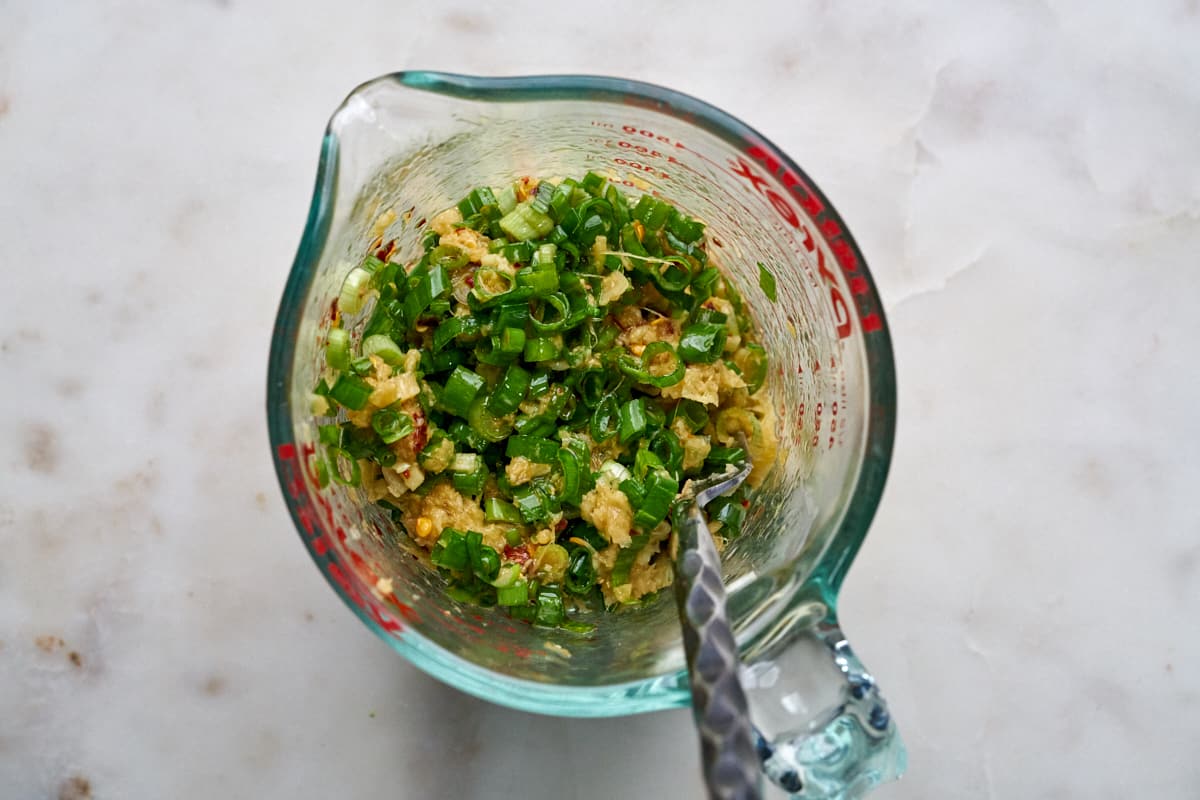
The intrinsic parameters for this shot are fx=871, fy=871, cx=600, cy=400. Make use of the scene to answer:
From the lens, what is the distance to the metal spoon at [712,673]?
3.40ft

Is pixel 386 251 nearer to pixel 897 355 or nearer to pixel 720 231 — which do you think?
pixel 720 231

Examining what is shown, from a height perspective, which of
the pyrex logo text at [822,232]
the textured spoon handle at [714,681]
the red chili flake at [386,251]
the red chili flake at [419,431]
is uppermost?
the pyrex logo text at [822,232]

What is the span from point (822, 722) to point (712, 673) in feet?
0.50

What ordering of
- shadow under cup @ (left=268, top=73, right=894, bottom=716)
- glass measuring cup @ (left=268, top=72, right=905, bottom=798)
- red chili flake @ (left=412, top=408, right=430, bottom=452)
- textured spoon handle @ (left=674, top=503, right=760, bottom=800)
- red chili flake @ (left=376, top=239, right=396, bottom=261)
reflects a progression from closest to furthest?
textured spoon handle @ (left=674, top=503, right=760, bottom=800) → glass measuring cup @ (left=268, top=72, right=905, bottom=798) → shadow under cup @ (left=268, top=73, right=894, bottom=716) → red chili flake @ (left=412, top=408, right=430, bottom=452) → red chili flake @ (left=376, top=239, right=396, bottom=261)

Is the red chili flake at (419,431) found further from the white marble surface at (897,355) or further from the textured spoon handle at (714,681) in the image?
the white marble surface at (897,355)

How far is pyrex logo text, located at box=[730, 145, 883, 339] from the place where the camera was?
132 cm

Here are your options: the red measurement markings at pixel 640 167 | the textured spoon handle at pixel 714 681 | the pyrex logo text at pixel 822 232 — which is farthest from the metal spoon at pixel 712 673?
the red measurement markings at pixel 640 167

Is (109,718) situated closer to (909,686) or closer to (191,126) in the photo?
(191,126)

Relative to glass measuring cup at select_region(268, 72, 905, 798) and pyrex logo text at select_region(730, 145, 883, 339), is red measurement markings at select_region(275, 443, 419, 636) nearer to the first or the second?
glass measuring cup at select_region(268, 72, 905, 798)

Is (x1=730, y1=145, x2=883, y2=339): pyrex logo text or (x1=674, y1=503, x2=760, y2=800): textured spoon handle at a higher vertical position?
(x1=730, y1=145, x2=883, y2=339): pyrex logo text

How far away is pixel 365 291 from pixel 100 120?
39.8 inches

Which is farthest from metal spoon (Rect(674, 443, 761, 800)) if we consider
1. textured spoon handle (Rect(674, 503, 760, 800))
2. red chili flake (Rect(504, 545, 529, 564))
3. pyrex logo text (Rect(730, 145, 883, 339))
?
pyrex logo text (Rect(730, 145, 883, 339))

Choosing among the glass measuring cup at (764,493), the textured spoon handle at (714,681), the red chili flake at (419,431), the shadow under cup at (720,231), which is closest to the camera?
the textured spoon handle at (714,681)

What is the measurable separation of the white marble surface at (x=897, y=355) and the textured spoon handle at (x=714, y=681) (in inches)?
29.4
